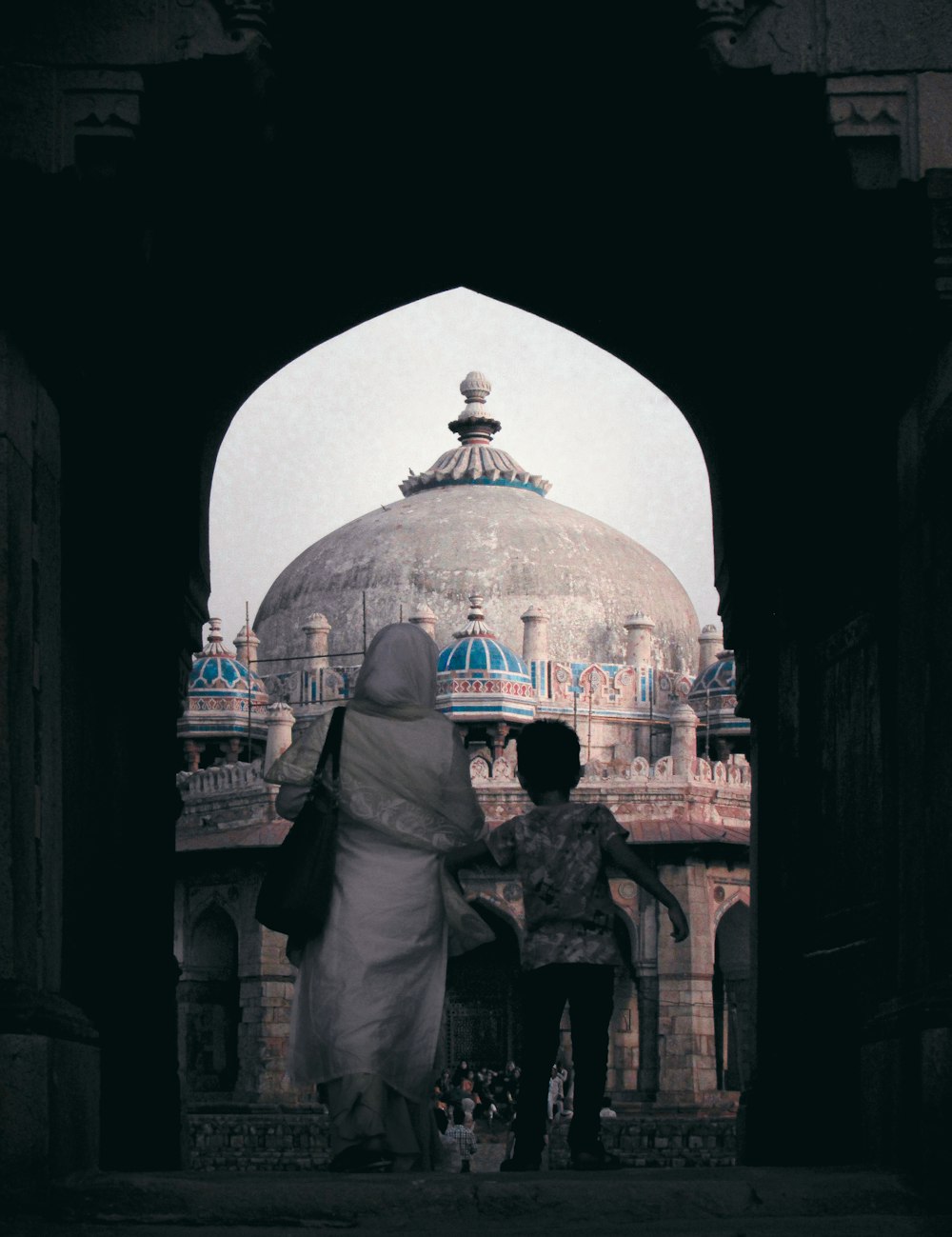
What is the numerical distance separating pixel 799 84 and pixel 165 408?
3.20 metres

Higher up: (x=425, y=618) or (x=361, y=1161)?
(x=425, y=618)

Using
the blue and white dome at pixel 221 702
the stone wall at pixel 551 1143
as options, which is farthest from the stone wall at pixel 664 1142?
the blue and white dome at pixel 221 702

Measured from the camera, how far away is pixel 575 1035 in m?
5.52

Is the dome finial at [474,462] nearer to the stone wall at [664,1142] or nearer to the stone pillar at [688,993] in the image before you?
the stone pillar at [688,993]

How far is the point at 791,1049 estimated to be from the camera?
25.7ft

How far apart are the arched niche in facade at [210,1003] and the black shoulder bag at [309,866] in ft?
80.8

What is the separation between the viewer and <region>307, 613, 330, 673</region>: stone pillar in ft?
128

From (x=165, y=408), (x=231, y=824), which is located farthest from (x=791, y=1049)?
(x=231, y=824)

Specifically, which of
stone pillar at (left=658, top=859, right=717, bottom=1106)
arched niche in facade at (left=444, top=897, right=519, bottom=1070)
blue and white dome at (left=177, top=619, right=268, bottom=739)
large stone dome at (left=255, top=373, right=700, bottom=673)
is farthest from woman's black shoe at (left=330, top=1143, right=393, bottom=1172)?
large stone dome at (left=255, top=373, right=700, bottom=673)

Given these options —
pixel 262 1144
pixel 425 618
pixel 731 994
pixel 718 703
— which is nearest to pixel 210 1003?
pixel 731 994

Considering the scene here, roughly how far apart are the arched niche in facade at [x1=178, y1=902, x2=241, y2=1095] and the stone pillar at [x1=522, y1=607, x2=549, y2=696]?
773 centimetres

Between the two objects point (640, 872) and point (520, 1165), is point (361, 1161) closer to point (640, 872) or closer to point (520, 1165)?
point (520, 1165)

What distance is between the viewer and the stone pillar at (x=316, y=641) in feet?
128

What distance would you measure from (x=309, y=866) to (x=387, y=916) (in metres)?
0.21
